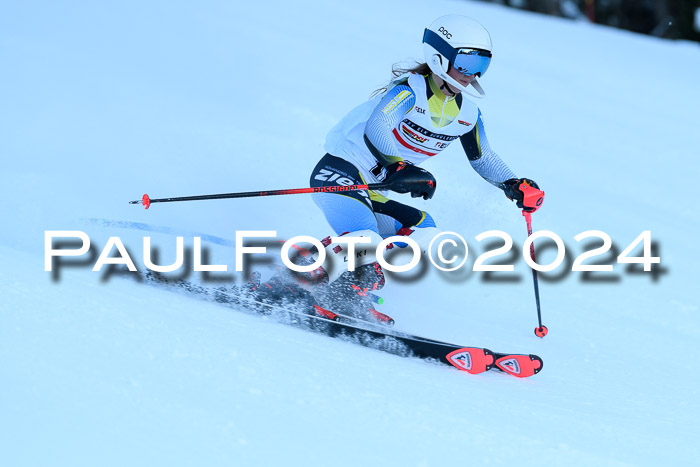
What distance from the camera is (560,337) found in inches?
164

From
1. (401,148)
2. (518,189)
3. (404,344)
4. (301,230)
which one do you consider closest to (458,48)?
(401,148)

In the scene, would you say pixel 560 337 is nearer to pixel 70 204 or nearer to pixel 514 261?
pixel 514 261

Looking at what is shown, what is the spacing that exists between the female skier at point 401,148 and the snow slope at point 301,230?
44 cm

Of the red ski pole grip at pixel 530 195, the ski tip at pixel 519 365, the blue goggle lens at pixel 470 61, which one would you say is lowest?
the ski tip at pixel 519 365

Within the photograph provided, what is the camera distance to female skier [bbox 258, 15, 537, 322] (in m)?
3.50

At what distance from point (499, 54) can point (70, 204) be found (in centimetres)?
619

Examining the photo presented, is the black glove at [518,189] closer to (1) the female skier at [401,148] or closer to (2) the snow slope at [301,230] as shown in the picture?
(1) the female skier at [401,148]

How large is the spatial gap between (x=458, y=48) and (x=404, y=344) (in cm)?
132

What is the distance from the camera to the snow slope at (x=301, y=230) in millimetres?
2332

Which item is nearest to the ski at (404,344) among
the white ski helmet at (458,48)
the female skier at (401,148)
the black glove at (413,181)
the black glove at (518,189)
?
the female skier at (401,148)

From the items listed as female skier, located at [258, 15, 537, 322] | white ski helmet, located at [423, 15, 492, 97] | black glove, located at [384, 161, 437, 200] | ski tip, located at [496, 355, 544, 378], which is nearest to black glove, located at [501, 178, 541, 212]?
female skier, located at [258, 15, 537, 322]

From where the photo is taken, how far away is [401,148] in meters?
3.84

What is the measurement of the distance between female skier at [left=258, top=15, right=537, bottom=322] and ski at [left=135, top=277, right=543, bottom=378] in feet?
0.87

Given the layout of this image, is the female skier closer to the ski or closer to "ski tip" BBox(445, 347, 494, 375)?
the ski
